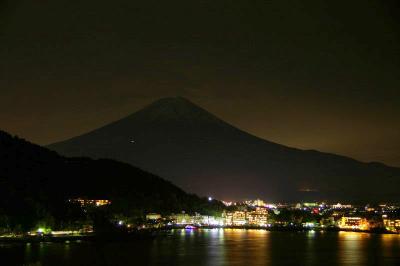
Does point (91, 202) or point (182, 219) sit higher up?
point (91, 202)

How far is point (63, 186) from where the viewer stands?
5059 centimetres

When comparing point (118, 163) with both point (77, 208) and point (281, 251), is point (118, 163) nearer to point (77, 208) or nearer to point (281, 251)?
point (77, 208)

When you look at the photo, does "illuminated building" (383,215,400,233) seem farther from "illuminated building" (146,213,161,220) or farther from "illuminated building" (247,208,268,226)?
"illuminated building" (146,213,161,220)

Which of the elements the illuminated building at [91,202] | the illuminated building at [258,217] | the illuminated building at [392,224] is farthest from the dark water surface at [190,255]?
the illuminated building at [258,217]

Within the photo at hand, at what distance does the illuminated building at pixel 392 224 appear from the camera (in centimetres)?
5912

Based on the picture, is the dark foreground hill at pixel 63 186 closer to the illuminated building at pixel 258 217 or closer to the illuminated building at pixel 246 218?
the illuminated building at pixel 246 218

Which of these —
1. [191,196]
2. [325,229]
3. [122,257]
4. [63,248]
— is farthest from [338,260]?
[191,196]

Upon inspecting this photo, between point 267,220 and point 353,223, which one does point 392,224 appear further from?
point 267,220

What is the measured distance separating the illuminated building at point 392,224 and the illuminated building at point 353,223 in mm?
2393

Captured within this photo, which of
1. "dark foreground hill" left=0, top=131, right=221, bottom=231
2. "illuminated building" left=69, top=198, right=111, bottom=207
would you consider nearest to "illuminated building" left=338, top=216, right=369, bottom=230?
"dark foreground hill" left=0, top=131, right=221, bottom=231

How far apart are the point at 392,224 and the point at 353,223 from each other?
7.97 meters

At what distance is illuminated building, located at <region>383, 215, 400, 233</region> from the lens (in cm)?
5912

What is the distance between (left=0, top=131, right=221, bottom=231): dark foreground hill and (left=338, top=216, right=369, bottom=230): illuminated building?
1362 cm

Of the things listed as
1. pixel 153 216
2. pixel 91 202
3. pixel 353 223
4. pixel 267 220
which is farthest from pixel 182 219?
pixel 91 202
